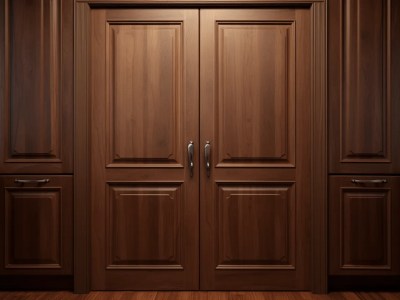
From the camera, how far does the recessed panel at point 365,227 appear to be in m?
3.07

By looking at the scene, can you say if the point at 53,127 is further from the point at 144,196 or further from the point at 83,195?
the point at 144,196

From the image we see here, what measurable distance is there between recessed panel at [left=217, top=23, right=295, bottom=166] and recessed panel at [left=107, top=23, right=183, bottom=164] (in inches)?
11.4

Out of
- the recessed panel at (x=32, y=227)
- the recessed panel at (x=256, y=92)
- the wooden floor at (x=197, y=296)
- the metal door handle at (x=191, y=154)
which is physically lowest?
the wooden floor at (x=197, y=296)

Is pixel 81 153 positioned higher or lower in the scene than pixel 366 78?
lower

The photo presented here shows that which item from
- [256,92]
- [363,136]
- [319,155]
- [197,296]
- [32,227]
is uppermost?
[256,92]

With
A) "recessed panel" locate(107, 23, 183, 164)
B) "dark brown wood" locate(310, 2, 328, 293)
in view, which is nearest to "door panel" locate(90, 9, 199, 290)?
"recessed panel" locate(107, 23, 183, 164)

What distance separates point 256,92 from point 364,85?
67cm

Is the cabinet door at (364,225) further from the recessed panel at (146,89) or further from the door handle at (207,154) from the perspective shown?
the recessed panel at (146,89)

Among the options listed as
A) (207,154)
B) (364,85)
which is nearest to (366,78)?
(364,85)

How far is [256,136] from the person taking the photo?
3.10m

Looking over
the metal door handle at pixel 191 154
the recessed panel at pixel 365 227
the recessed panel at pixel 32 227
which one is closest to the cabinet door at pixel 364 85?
the recessed panel at pixel 365 227

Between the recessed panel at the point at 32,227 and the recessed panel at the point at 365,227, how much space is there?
5.91 ft

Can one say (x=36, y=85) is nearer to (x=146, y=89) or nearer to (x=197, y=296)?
(x=146, y=89)

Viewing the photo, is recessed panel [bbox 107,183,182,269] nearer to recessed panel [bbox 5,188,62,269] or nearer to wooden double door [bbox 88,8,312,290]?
wooden double door [bbox 88,8,312,290]
